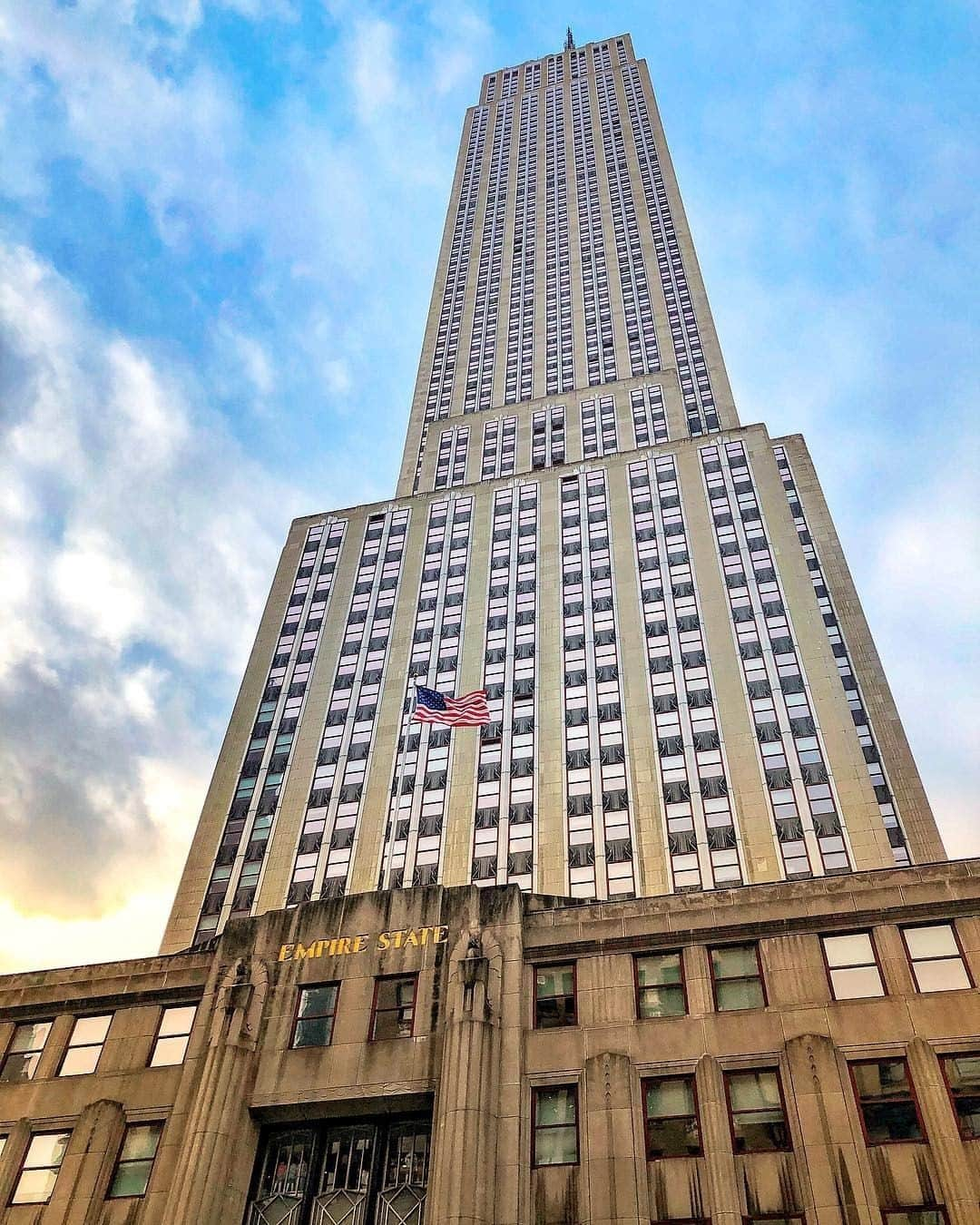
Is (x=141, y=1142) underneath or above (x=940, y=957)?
underneath

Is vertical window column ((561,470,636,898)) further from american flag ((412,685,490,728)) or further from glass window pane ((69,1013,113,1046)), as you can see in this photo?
glass window pane ((69,1013,113,1046))

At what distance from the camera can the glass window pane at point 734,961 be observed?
32.5m

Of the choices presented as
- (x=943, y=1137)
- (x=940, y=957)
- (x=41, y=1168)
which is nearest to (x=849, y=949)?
(x=940, y=957)

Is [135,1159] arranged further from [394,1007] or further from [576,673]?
[576,673]

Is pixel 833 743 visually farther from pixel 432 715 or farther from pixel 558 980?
pixel 558 980

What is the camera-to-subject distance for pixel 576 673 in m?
82.5

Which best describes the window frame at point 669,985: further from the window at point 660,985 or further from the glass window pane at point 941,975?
the glass window pane at point 941,975

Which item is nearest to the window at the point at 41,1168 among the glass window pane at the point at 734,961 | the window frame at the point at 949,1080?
the glass window pane at the point at 734,961

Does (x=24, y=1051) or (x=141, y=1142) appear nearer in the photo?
(x=141, y=1142)

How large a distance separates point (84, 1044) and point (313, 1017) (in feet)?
29.6

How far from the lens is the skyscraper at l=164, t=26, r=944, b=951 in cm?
7000

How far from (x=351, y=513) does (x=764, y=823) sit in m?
57.8

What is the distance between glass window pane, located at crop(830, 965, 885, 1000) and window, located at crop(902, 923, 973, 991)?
1.12 m

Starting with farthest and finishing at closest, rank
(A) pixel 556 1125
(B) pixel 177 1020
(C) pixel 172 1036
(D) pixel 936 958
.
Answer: (B) pixel 177 1020 → (C) pixel 172 1036 → (D) pixel 936 958 → (A) pixel 556 1125
